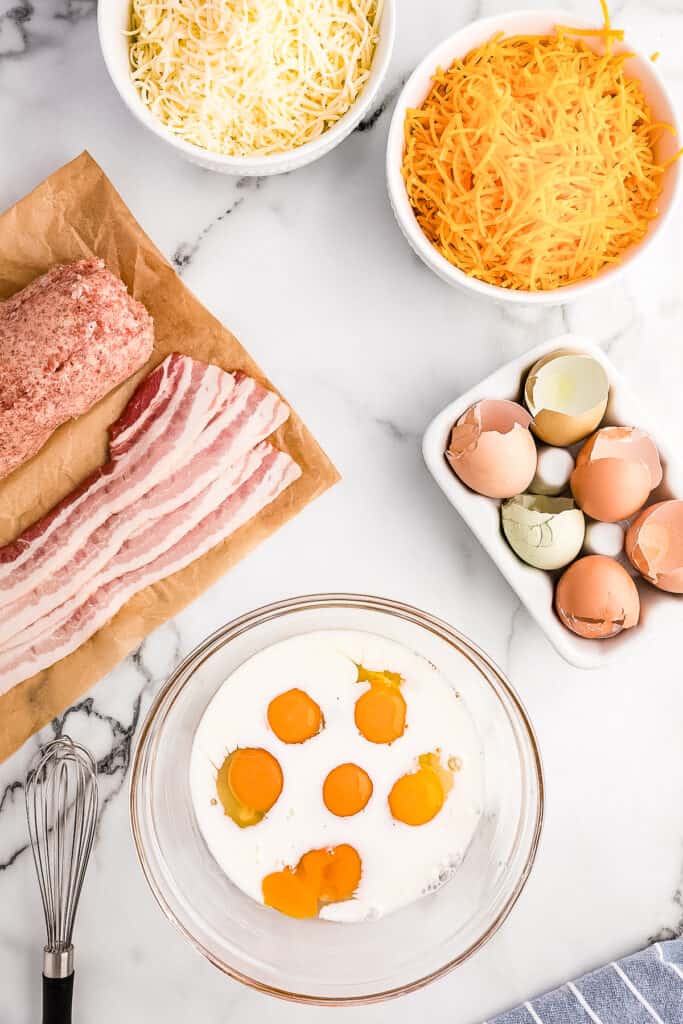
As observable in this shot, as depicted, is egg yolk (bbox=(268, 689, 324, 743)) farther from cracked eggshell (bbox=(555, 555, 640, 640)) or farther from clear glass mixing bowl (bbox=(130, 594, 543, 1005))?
cracked eggshell (bbox=(555, 555, 640, 640))

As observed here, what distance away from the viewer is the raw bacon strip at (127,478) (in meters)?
1.32

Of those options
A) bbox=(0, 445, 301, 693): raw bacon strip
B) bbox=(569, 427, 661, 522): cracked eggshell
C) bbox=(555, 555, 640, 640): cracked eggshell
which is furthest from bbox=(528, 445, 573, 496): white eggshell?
bbox=(0, 445, 301, 693): raw bacon strip

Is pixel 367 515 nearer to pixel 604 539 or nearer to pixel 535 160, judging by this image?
pixel 604 539

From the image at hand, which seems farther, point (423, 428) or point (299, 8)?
point (423, 428)

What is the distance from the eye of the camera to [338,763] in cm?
123

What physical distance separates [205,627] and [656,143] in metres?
0.98

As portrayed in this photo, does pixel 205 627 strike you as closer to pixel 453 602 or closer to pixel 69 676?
pixel 69 676

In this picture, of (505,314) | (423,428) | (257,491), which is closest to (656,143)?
(505,314)

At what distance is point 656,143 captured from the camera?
1.22 meters

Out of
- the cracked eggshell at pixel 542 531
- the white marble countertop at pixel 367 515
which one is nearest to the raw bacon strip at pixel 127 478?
the white marble countertop at pixel 367 515

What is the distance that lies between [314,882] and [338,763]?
0.17 meters

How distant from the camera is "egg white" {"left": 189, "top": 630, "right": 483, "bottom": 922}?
1226 mm

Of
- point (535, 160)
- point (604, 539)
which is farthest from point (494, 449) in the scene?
point (535, 160)

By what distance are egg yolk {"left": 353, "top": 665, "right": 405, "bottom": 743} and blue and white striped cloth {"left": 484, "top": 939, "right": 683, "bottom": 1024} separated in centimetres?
53
